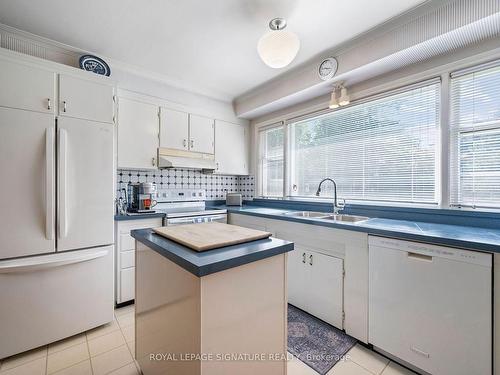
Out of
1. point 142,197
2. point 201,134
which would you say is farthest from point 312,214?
point 142,197

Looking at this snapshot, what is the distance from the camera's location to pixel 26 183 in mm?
1613

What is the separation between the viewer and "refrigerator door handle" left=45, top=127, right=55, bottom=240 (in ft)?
5.43

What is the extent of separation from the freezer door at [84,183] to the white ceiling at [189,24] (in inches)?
31.6

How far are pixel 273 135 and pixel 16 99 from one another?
8.89 ft

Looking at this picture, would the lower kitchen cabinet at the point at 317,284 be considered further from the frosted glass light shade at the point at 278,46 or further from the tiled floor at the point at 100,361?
the frosted glass light shade at the point at 278,46

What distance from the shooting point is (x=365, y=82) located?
2.31 m

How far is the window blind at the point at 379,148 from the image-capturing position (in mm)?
1977

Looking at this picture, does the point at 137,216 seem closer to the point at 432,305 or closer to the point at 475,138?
the point at 432,305

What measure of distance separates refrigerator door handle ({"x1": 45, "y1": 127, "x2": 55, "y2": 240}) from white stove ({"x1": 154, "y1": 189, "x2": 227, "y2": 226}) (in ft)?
3.21

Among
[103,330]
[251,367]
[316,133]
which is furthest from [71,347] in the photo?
[316,133]

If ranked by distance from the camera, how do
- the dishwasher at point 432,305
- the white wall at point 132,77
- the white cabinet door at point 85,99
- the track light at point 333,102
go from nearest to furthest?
the dishwasher at point 432,305
the white cabinet door at point 85,99
the white wall at point 132,77
the track light at point 333,102

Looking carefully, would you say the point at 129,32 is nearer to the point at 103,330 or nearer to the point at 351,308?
the point at 103,330

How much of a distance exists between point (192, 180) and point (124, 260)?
1.40m

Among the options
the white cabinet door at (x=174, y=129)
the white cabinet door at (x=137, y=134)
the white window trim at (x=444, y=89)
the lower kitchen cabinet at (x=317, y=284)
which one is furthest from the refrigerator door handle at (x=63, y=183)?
the white window trim at (x=444, y=89)
